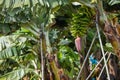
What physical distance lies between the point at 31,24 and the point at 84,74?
83cm

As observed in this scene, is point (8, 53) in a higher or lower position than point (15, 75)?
higher

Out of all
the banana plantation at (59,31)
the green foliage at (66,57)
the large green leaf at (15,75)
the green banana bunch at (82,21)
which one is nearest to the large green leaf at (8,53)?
the banana plantation at (59,31)

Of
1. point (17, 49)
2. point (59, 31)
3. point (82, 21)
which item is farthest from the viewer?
point (59, 31)

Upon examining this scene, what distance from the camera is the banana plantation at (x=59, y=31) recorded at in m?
2.63

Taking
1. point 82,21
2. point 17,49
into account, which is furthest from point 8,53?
point 82,21

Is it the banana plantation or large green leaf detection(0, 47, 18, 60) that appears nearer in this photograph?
the banana plantation

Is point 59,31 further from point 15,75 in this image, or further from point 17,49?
point 15,75

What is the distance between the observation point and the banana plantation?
263 cm

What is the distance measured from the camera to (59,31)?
14.1 ft

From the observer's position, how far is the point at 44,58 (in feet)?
11.3

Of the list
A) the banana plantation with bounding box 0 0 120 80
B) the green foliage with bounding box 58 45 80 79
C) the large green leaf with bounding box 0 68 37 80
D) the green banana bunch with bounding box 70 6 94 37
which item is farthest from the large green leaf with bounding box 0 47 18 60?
the green banana bunch with bounding box 70 6 94 37

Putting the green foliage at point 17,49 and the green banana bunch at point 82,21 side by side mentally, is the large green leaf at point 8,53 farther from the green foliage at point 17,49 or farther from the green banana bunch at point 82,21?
the green banana bunch at point 82,21

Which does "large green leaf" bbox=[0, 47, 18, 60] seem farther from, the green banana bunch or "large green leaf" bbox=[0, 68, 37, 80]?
the green banana bunch

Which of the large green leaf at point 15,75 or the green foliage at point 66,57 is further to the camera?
the green foliage at point 66,57
